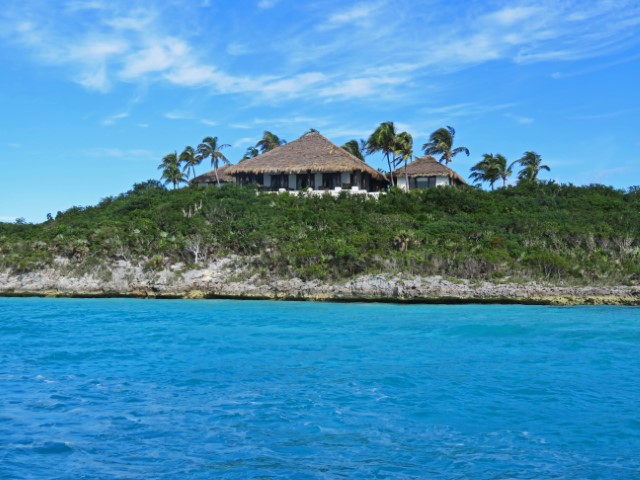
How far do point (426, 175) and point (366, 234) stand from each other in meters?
13.3

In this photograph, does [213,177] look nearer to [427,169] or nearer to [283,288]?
[427,169]

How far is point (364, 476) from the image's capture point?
685 centimetres

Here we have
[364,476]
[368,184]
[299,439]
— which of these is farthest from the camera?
[368,184]

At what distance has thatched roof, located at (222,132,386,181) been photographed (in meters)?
41.4

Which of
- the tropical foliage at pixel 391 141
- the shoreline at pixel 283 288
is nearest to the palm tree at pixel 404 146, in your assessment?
the tropical foliage at pixel 391 141

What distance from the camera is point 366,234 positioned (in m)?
33.5

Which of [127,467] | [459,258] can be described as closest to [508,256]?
[459,258]

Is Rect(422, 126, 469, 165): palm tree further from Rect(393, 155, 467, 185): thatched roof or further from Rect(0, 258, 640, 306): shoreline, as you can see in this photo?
Rect(0, 258, 640, 306): shoreline

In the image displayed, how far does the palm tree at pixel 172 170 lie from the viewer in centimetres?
5753

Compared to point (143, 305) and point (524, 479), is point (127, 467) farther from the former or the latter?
point (143, 305)

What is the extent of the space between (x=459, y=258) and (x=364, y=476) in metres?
24.5

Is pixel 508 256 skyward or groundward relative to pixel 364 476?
skyward

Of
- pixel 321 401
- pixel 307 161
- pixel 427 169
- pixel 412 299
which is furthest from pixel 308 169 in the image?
pixel 321 401

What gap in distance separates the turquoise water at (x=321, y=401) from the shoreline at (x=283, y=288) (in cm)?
789
